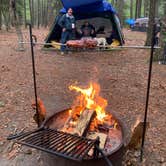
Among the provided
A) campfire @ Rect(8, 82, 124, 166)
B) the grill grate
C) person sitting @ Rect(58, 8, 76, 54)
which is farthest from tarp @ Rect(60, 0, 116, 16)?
the grill grate

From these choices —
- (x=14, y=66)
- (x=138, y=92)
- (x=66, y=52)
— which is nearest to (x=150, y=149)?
(x=138, y=92)

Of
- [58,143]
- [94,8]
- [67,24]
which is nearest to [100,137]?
[58,143]

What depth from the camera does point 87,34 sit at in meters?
11.2

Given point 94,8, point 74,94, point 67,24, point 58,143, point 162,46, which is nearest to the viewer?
point 58,143

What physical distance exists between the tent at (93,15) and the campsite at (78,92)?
126cm

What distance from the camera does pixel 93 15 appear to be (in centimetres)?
1139

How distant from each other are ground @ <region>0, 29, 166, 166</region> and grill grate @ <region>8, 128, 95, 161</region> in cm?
78

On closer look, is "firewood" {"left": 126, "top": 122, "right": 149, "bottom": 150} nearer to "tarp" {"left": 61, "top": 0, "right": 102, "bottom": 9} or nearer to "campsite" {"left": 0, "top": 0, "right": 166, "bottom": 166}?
"campsite" {"left": 0, "top": 0, "right": 166, "bottom": 166}

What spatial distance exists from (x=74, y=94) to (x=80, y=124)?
246cm

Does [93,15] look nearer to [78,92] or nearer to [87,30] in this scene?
[87,30]

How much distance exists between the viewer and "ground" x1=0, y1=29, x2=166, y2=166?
3.59m

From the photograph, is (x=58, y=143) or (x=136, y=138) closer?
(x=58, y=143)

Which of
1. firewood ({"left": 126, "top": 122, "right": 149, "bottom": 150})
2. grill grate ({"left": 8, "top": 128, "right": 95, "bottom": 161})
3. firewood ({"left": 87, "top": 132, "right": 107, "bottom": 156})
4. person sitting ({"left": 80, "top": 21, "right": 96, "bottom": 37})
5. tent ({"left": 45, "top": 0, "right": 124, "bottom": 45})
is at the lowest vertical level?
firewood ({"left": 126, "top": 122, "right": 149, "bottom": 150})

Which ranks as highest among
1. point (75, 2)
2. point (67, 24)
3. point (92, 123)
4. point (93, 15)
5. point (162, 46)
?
point (75, 2)
